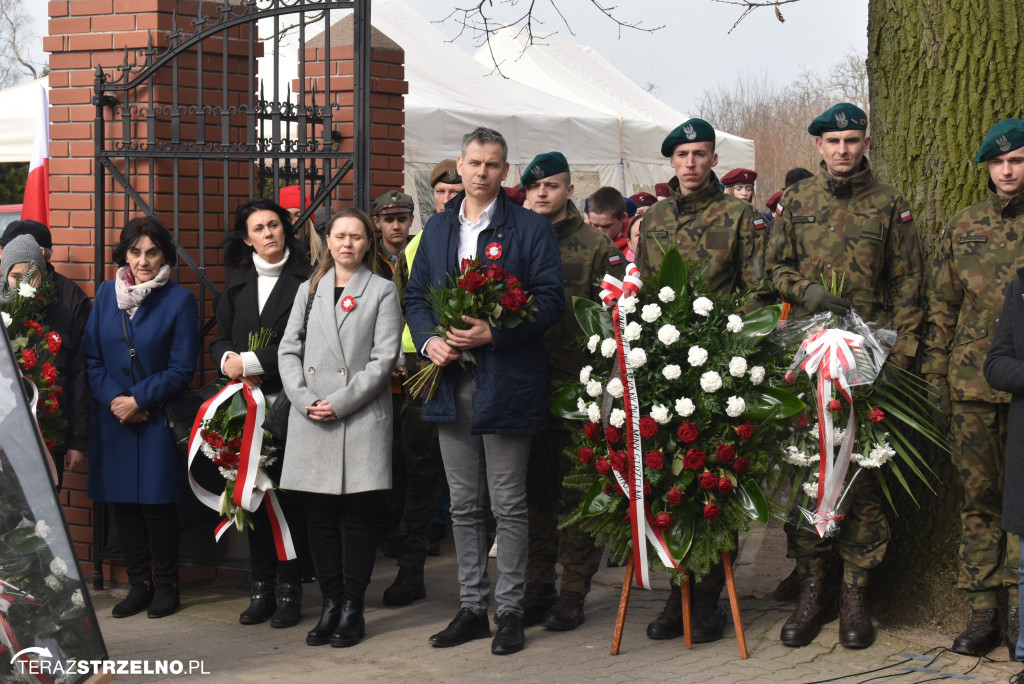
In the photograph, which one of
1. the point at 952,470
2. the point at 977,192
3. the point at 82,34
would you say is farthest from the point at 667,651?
the point at 82,34

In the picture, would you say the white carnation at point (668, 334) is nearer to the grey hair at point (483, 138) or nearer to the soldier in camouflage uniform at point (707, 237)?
the soldier in camouflage uniform at point (707, 237)

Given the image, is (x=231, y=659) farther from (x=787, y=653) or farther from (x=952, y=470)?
(x=952, y=470)

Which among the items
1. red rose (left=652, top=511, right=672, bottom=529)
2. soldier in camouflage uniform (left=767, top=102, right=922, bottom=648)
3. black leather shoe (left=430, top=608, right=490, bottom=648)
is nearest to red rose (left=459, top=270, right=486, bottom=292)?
red rose (left=652, top=511, right=672, bottom=529)

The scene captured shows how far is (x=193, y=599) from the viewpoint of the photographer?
18.7 ft

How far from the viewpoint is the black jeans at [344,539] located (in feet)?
16.3

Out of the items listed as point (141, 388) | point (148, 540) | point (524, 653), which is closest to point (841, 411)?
point (524, 653)

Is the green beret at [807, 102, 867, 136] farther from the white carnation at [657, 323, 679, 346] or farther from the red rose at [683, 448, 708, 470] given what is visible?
the red rose at [683, 448, 708, 470]

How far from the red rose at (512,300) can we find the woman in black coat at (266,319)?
1.21 metres

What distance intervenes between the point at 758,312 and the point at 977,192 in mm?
1207

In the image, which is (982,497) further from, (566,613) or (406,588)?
(406,588)

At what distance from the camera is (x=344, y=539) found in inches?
197

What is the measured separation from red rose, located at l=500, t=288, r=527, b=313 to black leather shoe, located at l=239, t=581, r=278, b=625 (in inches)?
74.6

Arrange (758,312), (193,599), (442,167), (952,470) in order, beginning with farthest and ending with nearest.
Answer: (442,167) → (193,599) → (952,470) → (758,312)

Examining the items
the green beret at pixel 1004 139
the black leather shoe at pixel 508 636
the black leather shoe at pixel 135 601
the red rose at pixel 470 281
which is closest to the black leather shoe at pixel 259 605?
the black leather shoe at pixel 135 601
